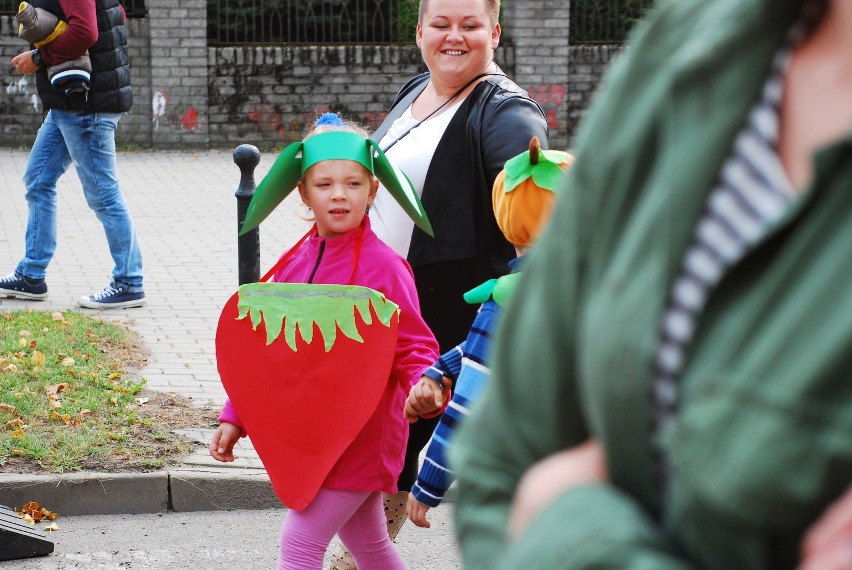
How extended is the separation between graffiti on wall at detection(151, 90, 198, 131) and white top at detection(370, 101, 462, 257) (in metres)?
14.2

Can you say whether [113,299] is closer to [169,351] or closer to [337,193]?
[169,351]

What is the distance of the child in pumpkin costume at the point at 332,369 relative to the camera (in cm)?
370

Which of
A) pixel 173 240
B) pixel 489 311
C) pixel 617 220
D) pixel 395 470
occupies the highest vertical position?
pixel 617 220

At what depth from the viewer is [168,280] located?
964cm

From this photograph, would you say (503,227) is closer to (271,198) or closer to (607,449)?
(271,198)

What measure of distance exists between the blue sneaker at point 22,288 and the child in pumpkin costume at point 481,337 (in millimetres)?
5766

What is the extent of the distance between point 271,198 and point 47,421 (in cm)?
242

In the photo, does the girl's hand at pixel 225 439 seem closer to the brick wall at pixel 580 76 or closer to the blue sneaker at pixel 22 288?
the blue sneaker at pixel 22 288

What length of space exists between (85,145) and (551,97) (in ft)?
37.5

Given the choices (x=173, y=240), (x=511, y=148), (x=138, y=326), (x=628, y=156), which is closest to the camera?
(x=628, y=156)

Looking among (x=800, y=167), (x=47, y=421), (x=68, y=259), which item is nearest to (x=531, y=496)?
(x=800, y=167)

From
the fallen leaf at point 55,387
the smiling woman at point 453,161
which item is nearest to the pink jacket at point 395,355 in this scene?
the smiling woman at point 453,161

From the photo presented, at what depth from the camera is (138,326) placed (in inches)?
317

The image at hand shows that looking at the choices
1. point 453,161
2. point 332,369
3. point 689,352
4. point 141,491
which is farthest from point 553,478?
point 141,491
